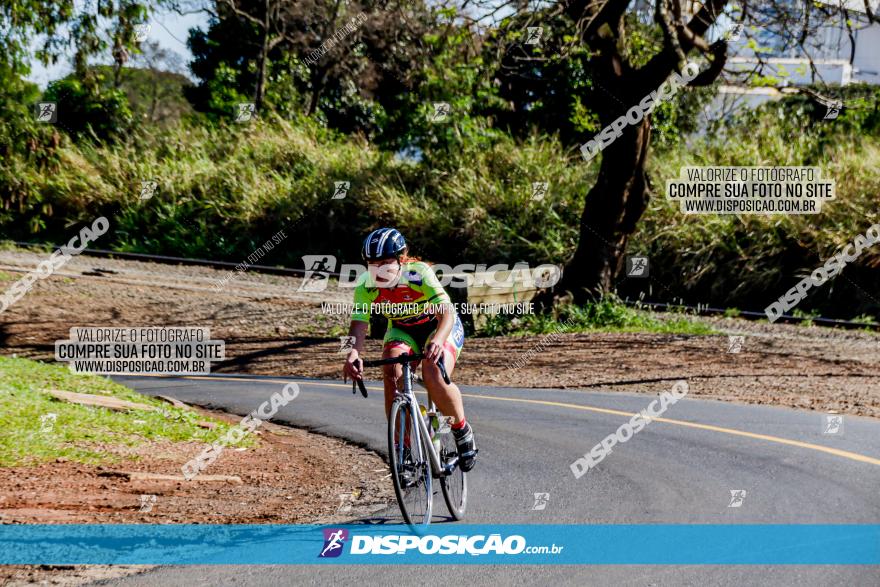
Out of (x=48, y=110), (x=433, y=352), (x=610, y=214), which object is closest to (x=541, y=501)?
(x=433, y=352)

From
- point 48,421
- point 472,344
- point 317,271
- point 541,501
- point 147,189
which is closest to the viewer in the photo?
point 541,501

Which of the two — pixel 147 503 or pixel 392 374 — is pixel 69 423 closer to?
pixel 147 503

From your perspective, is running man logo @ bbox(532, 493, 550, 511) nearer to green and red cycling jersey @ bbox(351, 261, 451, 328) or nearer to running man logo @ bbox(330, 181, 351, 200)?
green and red cycling jersey @ bbox(351, 261, 451, 328)

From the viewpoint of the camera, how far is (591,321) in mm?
18312

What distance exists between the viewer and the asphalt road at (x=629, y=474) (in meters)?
5.67

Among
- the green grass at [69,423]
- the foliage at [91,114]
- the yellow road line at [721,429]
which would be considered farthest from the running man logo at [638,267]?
the foliage at [91,114]

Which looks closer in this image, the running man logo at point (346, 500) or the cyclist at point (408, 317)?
the cyclist at point (408, 317)

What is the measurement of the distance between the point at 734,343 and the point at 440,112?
511 inches

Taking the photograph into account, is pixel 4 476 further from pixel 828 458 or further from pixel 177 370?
pixel 177 370

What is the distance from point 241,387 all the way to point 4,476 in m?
7.18

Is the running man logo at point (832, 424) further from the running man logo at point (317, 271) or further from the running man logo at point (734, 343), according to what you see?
the running man logo at point (317, 271)

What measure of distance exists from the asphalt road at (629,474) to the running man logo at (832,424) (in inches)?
4.6

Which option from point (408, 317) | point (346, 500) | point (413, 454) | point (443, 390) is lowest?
point (346, 500)

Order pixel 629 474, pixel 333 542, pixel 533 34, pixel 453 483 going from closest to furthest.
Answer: pixel 333 542 → pixel 453 483 → pixel 629 474 → pixel 533 34
